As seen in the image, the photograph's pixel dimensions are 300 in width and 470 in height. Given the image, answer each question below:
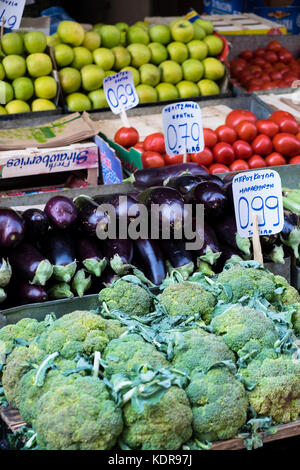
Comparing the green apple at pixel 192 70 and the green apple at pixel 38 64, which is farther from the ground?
the green apple at pixel 38 64

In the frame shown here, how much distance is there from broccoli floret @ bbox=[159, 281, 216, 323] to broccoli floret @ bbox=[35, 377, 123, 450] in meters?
0.51

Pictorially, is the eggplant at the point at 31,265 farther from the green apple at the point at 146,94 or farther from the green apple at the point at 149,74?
the green apple at the point at 149,74

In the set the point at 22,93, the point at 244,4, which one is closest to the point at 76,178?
the point at 22,93

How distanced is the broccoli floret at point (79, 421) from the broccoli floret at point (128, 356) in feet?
0.39

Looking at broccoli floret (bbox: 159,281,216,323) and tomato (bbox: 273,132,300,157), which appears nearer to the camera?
broccoli floret (bbox: 159,281,216,323)

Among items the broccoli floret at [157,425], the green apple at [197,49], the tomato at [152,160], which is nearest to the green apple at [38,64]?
the green apple at [197,49]

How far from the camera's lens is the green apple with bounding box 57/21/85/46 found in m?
4.50

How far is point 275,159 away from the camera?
143 inches

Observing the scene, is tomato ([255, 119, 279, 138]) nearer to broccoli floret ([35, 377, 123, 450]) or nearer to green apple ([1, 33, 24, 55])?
green apple ([1, 33, 24, 55])

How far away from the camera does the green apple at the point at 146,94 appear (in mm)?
4523

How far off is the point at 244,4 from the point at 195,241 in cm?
537

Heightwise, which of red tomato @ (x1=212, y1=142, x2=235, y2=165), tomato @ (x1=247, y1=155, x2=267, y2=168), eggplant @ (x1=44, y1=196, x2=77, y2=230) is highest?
eggplant @ (x1=44, y1=196, x2=77, y2=230)

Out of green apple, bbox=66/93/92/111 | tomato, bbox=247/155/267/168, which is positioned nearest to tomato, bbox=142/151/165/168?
tomato, bbox=247/155/267/168

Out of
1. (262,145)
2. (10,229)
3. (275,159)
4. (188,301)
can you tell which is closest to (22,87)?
(262,145)
